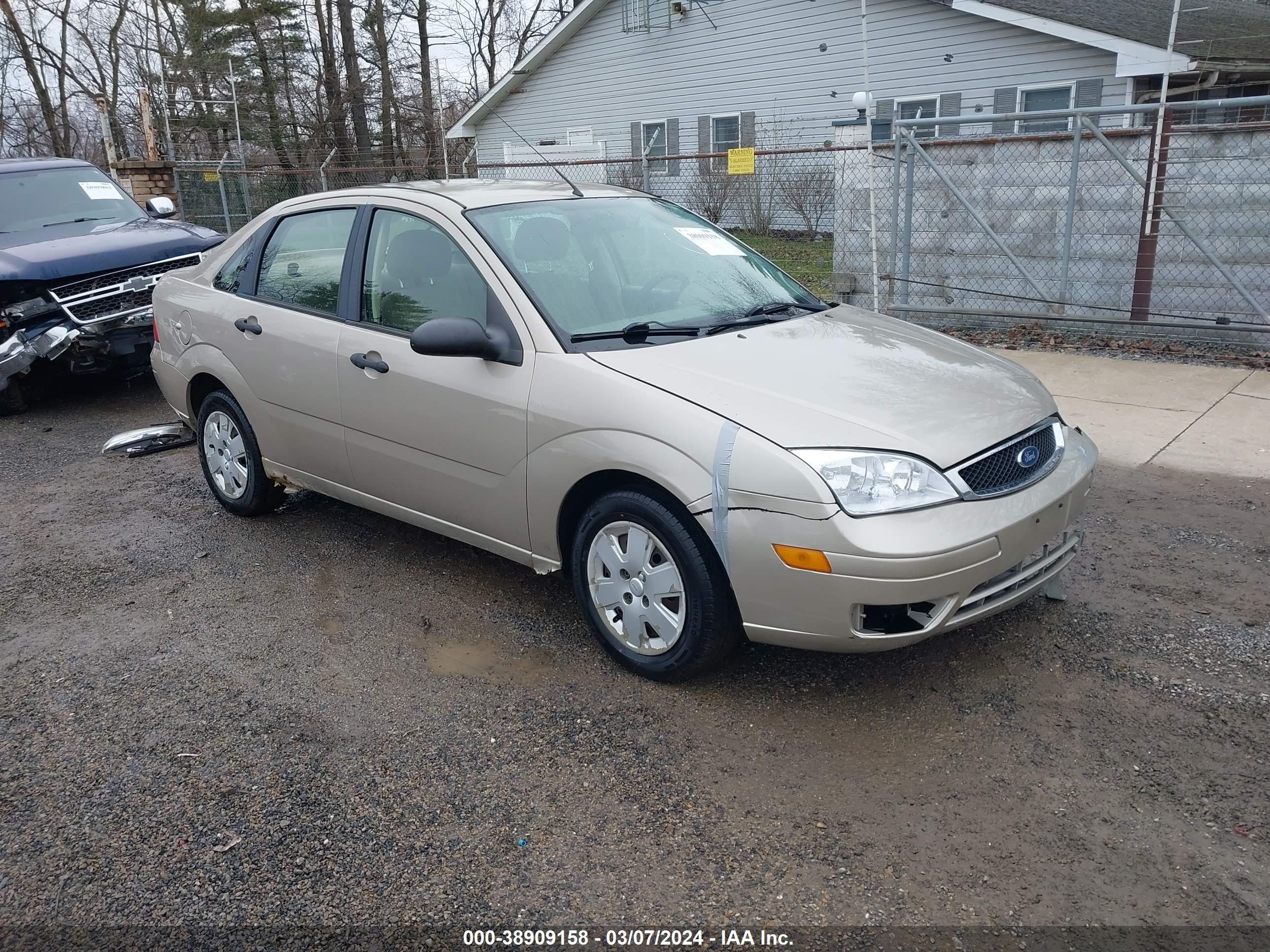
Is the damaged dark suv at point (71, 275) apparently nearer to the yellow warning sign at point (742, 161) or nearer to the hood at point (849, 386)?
the yellow warning sign at point (742, 161)

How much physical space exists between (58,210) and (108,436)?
110 inches

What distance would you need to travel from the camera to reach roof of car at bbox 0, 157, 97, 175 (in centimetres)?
919

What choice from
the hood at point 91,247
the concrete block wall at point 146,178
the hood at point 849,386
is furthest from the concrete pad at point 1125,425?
the concrete block wall at point 146,178

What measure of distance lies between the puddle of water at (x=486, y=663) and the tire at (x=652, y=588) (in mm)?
287

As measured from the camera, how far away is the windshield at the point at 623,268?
13.1ft

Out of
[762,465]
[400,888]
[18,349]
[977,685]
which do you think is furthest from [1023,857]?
[18,349]

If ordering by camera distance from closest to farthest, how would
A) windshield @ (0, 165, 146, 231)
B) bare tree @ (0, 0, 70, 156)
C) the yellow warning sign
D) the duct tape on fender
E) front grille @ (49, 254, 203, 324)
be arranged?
the duct tape on fender < front grille @ (49, 254, 203, 324) < windshield @ (0, 165, 146, 231) < the yellow warning sign < bare tree @ (0, 0, 70, 156)

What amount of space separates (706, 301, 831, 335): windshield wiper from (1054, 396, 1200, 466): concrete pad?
2505 mm

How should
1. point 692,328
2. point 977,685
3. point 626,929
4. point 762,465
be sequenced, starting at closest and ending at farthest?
point 626,929 → point 762,465 → point 977,685 → point 692,328

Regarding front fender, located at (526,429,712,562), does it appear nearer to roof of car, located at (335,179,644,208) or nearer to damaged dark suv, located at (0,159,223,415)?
roof of car, located at (335,179,644,208)

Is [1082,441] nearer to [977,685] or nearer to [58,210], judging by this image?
[977,685]

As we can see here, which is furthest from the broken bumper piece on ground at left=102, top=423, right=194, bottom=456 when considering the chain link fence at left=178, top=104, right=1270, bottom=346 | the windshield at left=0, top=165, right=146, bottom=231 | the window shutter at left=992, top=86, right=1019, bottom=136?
the window shutter at left=992, top=86, right=1019, bottom=136

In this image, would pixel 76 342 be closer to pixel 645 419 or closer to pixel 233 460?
pixel 233 460

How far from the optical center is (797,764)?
3.21 metres
